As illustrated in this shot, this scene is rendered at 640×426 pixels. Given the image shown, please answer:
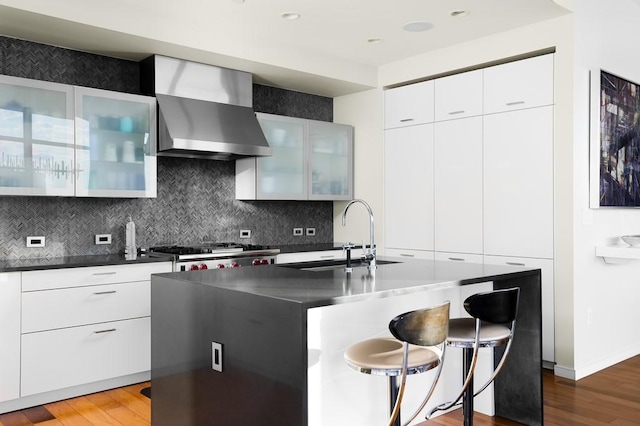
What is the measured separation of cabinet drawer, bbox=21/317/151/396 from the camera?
3475mm

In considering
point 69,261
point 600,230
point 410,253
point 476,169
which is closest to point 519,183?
point 476,169

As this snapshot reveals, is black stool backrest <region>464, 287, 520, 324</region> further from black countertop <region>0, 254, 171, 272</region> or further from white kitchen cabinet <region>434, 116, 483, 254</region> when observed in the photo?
black countertop <region>0, 254, 171, 272</region>

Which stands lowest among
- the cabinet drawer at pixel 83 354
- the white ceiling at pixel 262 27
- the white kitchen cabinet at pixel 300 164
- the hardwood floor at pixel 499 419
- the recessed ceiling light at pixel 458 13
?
the hardwood floor at pixel 499 419

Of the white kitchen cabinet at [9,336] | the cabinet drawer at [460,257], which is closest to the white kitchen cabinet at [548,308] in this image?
the cabinet drawer at [460,257]

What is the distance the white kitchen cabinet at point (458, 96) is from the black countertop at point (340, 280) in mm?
1835

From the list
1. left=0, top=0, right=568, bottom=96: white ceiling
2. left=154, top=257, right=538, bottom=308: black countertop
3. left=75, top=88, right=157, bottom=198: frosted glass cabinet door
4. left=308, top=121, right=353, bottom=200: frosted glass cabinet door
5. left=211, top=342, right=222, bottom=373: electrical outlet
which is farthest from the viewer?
left=308, top=121, right=353, bottom=200: frosted glass cabinet door

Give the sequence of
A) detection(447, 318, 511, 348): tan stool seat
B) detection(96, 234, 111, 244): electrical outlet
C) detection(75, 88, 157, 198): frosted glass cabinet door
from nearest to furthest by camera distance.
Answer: detection(447, 318, 511, 348): tan stool seat → detection(75, 88, 157, 198): frosted glass cabinet door → detection(96, 234, 111, 244): electrical outlet

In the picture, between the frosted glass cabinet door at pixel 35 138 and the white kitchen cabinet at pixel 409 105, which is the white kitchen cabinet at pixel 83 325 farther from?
the white kitchen cabinet at pixel 409 105

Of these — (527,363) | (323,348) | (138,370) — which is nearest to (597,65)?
(527,363)

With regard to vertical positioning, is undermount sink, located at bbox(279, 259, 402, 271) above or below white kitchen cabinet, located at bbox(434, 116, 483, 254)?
below

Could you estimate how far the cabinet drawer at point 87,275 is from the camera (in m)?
3.49

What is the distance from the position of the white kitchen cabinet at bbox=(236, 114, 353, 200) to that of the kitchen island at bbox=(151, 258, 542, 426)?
2.06m

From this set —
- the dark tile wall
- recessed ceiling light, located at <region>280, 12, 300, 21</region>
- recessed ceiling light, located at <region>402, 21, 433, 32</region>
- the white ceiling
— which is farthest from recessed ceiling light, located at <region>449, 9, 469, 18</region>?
the dark tile wall

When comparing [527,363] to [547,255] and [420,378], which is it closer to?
[420,378]
